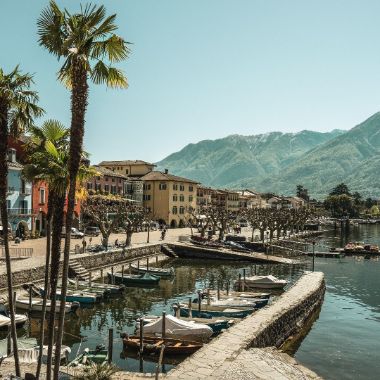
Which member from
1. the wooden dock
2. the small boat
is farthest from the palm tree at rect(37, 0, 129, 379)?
the wooden dock

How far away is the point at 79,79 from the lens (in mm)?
13859

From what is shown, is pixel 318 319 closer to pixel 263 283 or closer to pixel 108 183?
pixel 263 283

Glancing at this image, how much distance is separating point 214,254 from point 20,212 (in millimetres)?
30646

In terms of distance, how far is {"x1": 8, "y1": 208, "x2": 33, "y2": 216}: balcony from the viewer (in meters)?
68.4

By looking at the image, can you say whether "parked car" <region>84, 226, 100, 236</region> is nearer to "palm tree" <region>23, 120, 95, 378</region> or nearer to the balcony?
the balcony

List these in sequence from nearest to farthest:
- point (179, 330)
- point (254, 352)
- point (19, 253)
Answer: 1. point (254, 352)
2. point (179, 330)
3. point (19, 253)

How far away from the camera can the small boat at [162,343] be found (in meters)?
28.4

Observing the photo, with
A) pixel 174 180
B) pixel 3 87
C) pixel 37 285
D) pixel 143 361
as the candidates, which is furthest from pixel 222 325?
pixel 174 180

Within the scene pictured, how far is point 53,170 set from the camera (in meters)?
15.6

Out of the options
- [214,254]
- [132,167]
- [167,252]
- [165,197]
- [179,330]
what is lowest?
[179,330]

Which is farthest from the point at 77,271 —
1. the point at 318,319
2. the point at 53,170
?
the point at 53,170

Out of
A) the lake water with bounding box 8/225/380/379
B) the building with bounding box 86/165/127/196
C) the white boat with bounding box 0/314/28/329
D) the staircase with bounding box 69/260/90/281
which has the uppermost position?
the building with bounding box 86/165/127/196

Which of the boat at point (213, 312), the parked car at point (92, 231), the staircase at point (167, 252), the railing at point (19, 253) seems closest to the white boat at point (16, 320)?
the boat at point (213, 312)

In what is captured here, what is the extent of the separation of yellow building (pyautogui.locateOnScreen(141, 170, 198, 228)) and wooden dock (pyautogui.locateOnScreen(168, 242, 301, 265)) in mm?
38274
